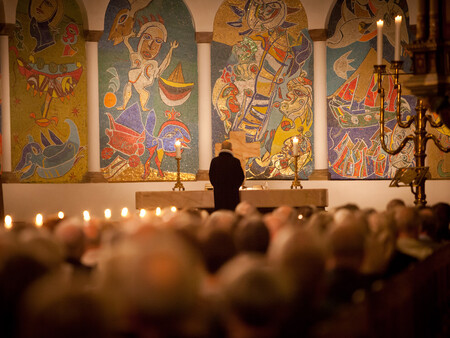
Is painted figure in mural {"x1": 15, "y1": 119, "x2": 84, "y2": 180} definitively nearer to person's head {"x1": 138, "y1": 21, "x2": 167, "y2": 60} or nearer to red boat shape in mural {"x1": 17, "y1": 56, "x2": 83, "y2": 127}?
red boat shape in mural {"x1": 17, "y1": 56, "x2": 83, "y2": 127}

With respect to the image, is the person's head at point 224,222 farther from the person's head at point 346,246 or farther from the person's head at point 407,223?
the person's head at point 407,223

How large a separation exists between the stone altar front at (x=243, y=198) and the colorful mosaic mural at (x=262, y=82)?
202 cm

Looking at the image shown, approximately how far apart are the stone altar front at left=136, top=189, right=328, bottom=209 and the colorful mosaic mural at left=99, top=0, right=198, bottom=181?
2.04m

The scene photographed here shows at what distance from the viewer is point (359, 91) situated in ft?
36.0

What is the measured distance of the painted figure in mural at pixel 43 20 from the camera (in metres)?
10.9

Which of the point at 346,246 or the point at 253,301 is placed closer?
the point at 253,301

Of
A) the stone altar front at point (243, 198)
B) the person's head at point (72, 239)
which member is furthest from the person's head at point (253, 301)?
the stone altar front at point (243, 198)

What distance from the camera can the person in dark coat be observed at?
791 cm

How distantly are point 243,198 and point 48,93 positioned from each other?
166 inches

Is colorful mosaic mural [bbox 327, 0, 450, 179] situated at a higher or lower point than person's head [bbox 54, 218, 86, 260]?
higher

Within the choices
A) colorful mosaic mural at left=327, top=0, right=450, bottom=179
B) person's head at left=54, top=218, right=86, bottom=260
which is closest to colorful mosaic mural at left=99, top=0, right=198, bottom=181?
colorful mosaic mural at left=327, top=0, right=450, bottom=179

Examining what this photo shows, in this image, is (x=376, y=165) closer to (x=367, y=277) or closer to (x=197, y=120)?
(x=197, y=120)

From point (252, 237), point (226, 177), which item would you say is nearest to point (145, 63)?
point (226, 177)

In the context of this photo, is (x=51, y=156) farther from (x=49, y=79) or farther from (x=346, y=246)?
(x=346, y=246)
